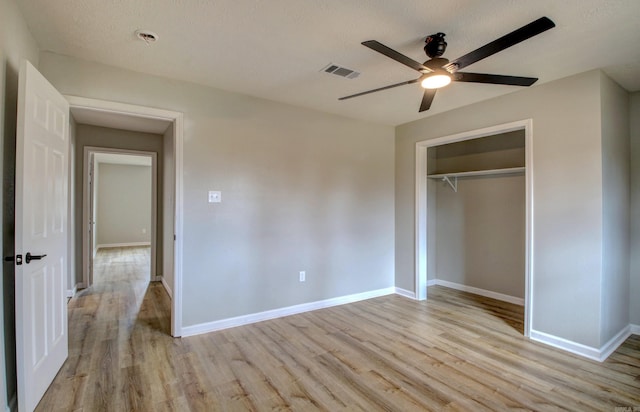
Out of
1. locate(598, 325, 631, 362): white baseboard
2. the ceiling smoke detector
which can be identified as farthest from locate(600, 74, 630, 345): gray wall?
the ceiling smoke detector

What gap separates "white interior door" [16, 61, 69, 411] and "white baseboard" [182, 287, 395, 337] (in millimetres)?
1081

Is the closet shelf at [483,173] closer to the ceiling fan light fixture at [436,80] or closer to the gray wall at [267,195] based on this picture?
the gray wall at [267,195]

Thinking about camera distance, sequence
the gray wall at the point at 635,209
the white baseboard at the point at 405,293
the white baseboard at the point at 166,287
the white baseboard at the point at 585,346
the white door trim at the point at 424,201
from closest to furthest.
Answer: the white baseboard at the point at 585,346, the white door trim at the point at 424,201, the gray wall at the point at 635,209, the white baseboard at the point at 405,293, the white baseboard at the point at 166,287

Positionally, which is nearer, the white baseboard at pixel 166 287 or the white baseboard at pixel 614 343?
the white baseboard at pixel 614 343

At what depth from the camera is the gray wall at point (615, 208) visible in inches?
109

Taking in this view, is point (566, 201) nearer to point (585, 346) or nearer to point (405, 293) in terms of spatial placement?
point (585, 346)

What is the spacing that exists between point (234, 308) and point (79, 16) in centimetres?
279

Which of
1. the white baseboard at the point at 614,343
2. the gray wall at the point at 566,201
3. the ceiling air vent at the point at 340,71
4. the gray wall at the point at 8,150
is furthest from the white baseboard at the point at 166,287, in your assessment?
the white baseboard at the point at 614,343

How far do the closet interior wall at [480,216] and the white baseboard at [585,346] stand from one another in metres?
1.15

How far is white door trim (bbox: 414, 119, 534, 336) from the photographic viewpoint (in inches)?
124

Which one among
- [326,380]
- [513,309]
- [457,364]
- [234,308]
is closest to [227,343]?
[234,308]

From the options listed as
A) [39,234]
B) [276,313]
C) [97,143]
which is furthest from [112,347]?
[97,143]

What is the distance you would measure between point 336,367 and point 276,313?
1285mm

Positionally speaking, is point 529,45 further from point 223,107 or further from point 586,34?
point 223,107
